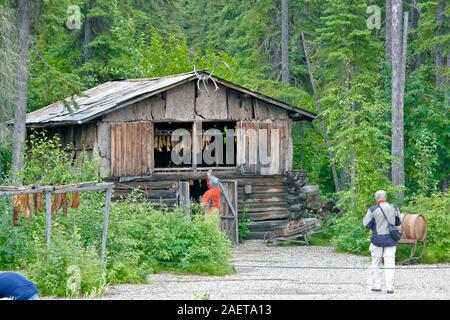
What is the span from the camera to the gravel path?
20000mm

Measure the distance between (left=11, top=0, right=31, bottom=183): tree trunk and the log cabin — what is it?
1.34 m

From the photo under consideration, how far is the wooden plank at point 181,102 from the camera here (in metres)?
33.6

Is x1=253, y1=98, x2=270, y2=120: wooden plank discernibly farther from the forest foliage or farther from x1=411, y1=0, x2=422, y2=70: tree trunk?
x1=411, y1=0, x2=422, y2=70: tree trunk

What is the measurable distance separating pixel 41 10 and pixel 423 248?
13.2 metres

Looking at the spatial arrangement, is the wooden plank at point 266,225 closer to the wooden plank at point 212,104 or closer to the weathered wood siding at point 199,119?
the weathered wood siding at point 199,119

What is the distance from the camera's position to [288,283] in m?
22.7

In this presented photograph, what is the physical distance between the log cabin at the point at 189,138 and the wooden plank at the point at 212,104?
0.10 feet

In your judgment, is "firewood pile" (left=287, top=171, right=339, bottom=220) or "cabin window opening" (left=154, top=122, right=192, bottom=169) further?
"firewood pile" (left=287, top=171, right=339, bottom=220)

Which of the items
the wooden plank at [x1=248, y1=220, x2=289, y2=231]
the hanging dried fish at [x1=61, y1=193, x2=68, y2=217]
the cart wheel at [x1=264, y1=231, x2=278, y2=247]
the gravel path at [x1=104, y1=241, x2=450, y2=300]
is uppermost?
the hanging dried fish at [x1=61, y1=193, x2=68, y2=217]

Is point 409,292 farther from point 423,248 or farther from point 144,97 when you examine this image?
point 144,97

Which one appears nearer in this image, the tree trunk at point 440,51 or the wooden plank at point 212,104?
the wooden plank at point 212,104

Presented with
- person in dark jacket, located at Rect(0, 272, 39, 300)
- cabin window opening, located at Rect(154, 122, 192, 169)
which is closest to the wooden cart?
cabin window opening, located at Rect(154, 122, 192, 169)

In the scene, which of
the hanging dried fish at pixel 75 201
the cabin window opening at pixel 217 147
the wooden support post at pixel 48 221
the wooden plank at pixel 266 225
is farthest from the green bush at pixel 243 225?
the wooden support post at pixel 48 221
